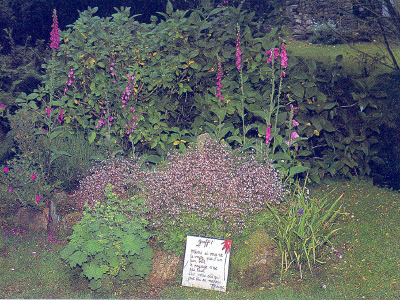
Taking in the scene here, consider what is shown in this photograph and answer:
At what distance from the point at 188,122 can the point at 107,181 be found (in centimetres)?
179

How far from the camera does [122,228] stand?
13.4 ft

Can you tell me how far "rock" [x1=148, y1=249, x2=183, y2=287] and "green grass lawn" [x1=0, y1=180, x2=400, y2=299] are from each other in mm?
95

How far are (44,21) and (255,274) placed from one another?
692 cm

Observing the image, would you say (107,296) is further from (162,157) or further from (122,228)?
(162,157)

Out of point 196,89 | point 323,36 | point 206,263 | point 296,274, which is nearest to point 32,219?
point 206,263

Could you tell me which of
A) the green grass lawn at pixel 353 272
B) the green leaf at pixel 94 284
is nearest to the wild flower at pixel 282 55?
the green grass lawn at pixel 353 272

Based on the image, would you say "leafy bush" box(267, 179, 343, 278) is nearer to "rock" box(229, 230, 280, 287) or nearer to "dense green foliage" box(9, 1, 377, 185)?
"rock" box(229, 230, 280, 287)

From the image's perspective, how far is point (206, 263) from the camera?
3.93 metres

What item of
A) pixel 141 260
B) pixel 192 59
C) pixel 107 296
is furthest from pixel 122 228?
pixel 192 59

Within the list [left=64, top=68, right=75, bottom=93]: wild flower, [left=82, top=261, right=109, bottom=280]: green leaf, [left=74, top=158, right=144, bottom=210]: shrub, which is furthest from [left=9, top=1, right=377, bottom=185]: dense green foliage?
[left=82, top=261, right=109, bottom=280]: green leaf

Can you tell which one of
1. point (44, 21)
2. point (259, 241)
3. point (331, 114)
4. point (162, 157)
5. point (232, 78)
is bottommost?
point (259, 241)

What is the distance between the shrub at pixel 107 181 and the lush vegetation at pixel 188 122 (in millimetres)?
15

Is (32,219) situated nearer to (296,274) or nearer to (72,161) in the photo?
(72,161)

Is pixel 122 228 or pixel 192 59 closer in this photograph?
pixel 122 228
